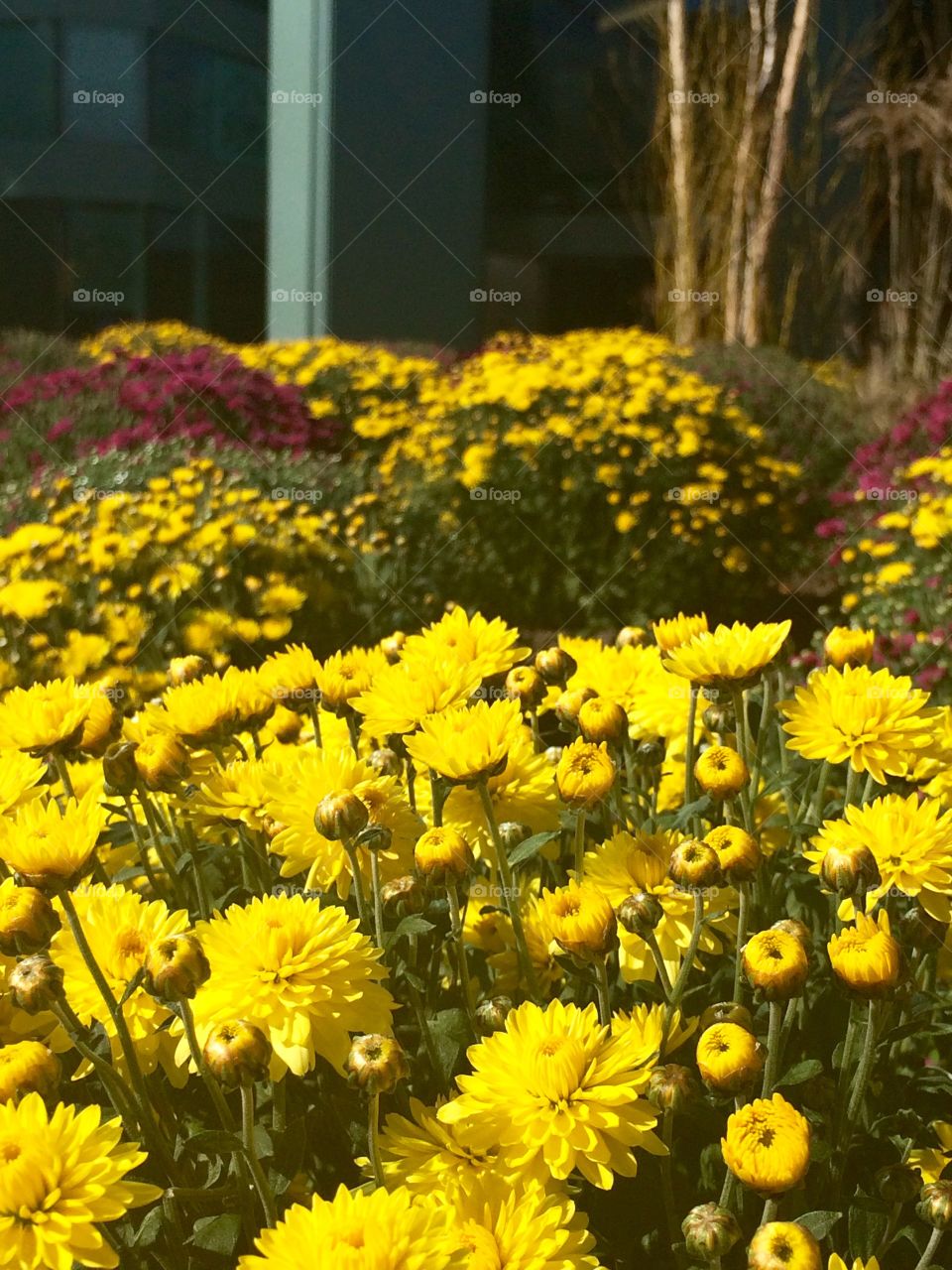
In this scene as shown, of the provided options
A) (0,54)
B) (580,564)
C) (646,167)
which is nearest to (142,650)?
(580,564)

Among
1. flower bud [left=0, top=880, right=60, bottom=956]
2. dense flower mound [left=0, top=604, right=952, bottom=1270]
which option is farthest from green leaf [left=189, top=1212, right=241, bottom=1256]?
flower bud [left=0, top=880, right=60, bottom=956]

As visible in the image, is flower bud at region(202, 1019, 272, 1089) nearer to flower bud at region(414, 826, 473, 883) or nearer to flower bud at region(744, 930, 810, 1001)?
flower bud at region(414, 826, 473, 883)

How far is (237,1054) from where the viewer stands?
2.48 ft

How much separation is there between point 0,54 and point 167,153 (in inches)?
36.6

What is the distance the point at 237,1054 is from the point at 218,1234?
0.16 metres

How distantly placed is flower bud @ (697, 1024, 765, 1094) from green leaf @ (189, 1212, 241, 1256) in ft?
1.08

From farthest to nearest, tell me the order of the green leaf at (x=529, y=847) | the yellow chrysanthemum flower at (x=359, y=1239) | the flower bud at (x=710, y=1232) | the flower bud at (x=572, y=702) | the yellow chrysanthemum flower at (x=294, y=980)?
the flower bud at (x=572, y=702)
the green leaf at (x=529, y=847)
the yellow chrysanthemum flower at (x=294, y=980)
the flower bud at (x=710, y=1232)
the yellow chrysanthemum flower at (x=359, y=1239)

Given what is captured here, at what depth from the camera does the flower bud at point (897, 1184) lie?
0.86m

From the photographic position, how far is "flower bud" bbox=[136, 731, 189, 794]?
1103 mm

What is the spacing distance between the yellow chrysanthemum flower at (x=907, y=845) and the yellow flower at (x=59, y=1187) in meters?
0.56

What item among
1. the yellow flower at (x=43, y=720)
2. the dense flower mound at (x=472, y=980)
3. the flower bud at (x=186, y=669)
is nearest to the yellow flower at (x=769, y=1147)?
the dense flower mound at (x=472, y=980)

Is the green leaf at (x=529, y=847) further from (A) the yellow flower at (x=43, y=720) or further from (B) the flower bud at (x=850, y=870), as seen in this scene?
(A) the yellow flower at (x=43, y=720)

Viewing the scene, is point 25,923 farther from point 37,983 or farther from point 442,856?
point 442,856

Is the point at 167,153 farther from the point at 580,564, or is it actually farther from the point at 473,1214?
the point at 473,1214
